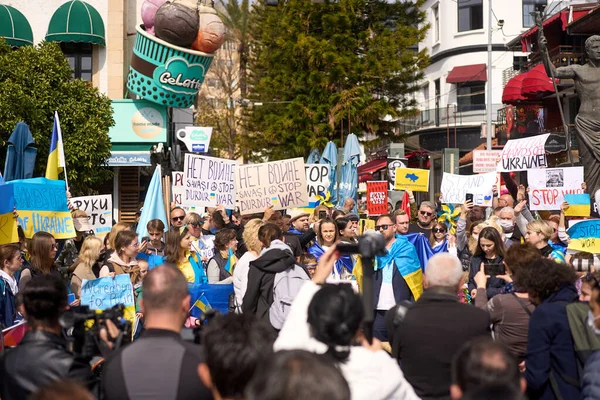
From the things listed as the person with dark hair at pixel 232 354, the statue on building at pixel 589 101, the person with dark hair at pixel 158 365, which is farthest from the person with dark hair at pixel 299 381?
the statue on building at pixel 589 101

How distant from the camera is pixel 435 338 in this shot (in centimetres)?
485

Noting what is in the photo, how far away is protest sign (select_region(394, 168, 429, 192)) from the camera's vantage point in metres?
16.7

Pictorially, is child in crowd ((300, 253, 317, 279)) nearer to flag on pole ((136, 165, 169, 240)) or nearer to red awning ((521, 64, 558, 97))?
flag on pole ((136, 165, 169, 240))

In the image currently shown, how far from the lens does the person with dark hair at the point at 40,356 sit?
13.8ft

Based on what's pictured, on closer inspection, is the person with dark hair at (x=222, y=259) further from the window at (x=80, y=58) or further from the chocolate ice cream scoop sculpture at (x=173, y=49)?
the window at (x=80, y=58)

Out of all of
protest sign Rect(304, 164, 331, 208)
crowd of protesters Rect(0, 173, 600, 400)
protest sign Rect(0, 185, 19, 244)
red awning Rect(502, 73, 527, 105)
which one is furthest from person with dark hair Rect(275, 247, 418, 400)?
red awning Rect(502, 73, 527, 105)

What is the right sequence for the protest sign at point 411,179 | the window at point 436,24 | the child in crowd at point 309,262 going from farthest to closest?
the window at point 436,24 < the protest sign at point 411,179 < the child in crowd at point 309,262

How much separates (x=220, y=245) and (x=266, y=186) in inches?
170

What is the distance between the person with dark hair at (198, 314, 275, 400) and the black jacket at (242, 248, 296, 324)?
3.87m

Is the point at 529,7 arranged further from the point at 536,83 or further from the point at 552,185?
the point at 552,185

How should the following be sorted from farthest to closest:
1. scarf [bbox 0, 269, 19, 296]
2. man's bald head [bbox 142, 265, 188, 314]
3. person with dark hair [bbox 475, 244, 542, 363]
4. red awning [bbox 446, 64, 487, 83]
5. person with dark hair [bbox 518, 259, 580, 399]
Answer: red awning [bbox 446, 64, 487, 83] < scarf [bbox 0, 269, 19, 296] < person with dark hair [bbox 475, 244, 542, 363] < person with dark hair [bbox 518, 259, 580, 399] < man's bald head [bbox 142, 265, 188, 314]

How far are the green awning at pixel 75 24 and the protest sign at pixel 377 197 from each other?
15093 millimetres

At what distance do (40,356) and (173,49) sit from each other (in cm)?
2431

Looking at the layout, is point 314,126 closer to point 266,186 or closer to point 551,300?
point 266,186
